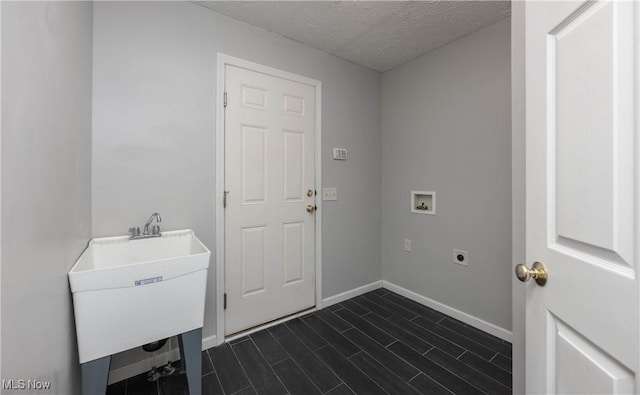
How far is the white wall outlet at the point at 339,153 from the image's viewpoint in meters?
2.50

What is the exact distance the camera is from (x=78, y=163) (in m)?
1.19

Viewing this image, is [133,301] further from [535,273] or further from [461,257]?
[461,257]

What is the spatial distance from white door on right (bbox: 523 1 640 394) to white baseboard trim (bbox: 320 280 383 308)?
1821 mm

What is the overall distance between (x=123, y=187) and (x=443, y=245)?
2.54 metres

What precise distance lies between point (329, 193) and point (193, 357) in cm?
165

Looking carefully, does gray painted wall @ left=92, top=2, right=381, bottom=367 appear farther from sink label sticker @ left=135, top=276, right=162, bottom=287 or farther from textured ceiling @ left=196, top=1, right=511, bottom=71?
sink label sticker @ left=135, top=276, right=162, bottom=287

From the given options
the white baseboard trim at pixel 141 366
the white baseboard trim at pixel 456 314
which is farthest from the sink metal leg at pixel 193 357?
the white baseboard trim at pixel 456 314

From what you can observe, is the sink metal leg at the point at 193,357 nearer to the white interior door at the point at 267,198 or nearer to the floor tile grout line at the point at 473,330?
the white interior door at the point at 267,198

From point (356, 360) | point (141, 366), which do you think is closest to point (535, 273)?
point (356, 360)

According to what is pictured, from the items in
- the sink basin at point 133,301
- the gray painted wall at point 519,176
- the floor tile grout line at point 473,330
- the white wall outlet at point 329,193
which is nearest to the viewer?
the gray painted wall at point 519,176

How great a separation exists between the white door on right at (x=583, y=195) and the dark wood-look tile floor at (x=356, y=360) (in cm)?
94

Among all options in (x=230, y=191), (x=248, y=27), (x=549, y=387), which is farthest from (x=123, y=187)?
(x=549, y=387)

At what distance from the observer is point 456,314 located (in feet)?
7.32

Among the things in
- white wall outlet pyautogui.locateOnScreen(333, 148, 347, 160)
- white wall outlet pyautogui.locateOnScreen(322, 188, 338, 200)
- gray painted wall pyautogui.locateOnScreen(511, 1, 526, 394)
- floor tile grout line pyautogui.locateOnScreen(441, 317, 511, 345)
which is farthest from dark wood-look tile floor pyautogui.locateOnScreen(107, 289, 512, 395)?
white wall outlet pyautogui.locateOnScreen(333, 148, 347, 160)
